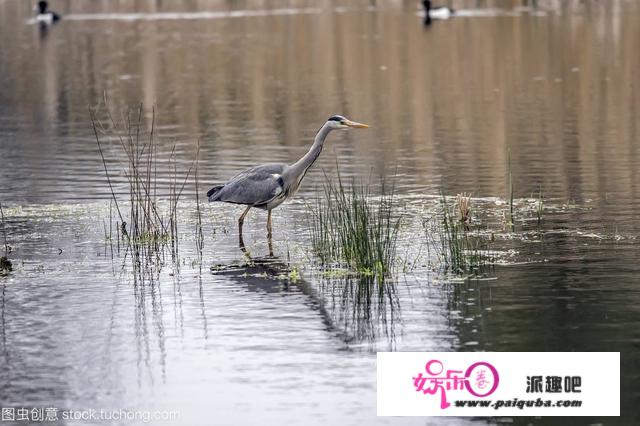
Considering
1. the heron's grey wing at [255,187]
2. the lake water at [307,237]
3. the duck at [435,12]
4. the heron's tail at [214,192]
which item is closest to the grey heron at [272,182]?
the heron's grey wing at [255,187]

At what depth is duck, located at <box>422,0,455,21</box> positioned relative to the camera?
65.2m

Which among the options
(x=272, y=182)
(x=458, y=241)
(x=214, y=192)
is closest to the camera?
(x=458, y=241)

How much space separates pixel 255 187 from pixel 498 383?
641cm

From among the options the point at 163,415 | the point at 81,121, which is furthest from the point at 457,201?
the point at 81,121

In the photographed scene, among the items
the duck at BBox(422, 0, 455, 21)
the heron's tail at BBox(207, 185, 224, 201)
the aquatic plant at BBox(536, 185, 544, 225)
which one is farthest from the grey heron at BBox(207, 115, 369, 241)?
the duck at BBox(422, 0, 455, 21)

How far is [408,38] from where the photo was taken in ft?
184

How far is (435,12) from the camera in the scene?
6550cm

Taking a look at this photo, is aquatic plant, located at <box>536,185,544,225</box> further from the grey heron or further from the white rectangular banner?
the white rectangular banner

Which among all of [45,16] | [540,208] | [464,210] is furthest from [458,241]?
[45,16]

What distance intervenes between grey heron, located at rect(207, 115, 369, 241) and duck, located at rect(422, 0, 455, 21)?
49.9 metres

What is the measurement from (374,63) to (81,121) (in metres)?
15.3

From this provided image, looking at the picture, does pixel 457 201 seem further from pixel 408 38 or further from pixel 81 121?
pixel 408 38

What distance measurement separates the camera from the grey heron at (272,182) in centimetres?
1619

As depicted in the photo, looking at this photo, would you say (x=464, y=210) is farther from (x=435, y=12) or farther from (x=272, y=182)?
(x=435, y=12)
